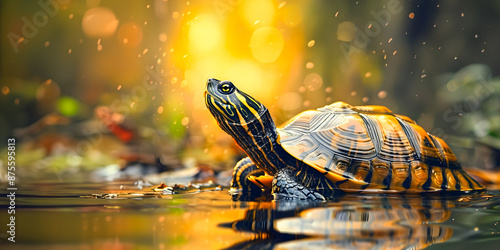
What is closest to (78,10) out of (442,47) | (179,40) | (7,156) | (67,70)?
(67,70)

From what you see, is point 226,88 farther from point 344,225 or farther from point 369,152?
point 344,225

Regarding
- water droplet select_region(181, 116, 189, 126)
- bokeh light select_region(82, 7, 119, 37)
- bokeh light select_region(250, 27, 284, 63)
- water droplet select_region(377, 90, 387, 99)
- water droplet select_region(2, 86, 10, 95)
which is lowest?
water droplet select_region(181, 116, 189, 126)

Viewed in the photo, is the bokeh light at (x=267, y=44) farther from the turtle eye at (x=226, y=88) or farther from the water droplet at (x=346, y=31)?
the turtle eye at (x=226, y=88)

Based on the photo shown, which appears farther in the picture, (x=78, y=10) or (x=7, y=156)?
(x=78, y=10)

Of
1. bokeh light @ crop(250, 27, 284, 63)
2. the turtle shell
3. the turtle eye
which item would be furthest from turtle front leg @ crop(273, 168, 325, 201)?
bokeh light @ crop(250, 27, 284, 63)

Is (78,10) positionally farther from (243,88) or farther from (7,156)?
(243,88)

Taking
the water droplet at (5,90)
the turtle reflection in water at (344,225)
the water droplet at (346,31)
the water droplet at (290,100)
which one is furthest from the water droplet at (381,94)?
the water droplet at (5,90)

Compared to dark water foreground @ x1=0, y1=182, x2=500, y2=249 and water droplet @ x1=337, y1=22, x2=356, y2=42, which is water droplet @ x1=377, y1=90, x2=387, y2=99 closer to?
water droplet @ x1=337, y1=22, x2=356, y2=42

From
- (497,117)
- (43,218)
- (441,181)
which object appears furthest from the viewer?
(497,117)
